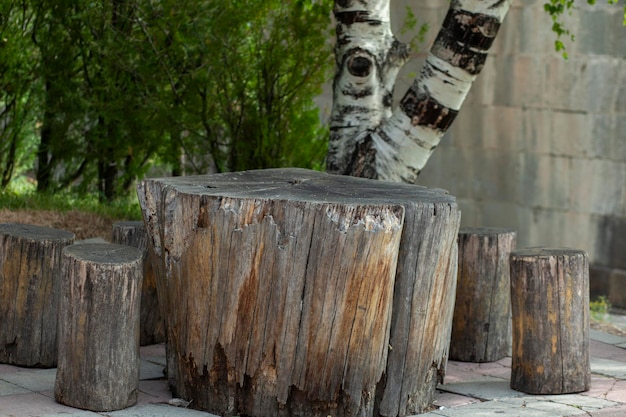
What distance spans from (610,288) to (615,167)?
38.1 inches

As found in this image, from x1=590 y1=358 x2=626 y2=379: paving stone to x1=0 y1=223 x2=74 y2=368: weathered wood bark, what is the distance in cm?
284

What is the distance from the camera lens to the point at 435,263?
15.9 feet

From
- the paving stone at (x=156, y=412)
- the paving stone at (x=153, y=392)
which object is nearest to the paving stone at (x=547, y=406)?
the paving stone at (x=156, y=412)

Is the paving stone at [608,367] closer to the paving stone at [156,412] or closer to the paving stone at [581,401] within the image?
the paving stone at [581,401]

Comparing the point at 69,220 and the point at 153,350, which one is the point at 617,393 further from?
the point at 69,220

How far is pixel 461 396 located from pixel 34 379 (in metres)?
2.04

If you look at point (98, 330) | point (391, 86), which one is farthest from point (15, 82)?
point (98, 330)

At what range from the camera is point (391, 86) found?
701 centimetres

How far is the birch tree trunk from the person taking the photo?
6.50 meters

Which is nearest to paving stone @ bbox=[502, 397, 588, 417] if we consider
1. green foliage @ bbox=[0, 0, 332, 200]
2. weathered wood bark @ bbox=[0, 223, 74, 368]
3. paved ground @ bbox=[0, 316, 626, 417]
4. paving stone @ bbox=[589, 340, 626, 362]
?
paved ground @ bbox=[0, 316, 626, 417]

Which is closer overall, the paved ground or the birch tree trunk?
the paved ground

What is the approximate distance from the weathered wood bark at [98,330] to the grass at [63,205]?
273 centimetres

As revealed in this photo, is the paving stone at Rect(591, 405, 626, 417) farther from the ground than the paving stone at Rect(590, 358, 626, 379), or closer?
closer

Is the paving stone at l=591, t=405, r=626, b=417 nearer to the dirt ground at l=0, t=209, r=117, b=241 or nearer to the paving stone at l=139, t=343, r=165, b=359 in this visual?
the paving stone at l=139, t=343, r=165, b=359
